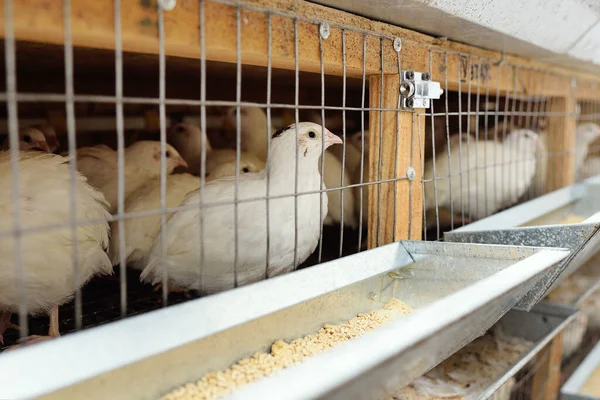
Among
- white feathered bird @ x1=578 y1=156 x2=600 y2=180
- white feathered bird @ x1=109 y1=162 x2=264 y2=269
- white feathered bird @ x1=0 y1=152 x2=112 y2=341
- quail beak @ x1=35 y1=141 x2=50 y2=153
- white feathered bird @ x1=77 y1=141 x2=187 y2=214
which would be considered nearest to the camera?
white feathered bird @ x1=0 y1=152 x2=112 y2=341

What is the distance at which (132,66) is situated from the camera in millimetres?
2104

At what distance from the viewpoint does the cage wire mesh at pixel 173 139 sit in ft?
3.52

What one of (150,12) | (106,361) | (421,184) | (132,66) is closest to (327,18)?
(150,12)

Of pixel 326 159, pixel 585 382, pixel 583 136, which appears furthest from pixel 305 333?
pixel 583 136

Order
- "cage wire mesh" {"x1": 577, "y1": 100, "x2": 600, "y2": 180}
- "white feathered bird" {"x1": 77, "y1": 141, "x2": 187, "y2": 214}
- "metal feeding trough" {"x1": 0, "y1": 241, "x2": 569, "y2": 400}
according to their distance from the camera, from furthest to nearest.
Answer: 1. "cage wire mesh" {"x1": 577, "y1": 100, "x2": 600, "y2": 180}
2. "white feathered bird" {"x1": 77, "y1": 141, "x2": 187, "y2": 214}
3. "metal feeding trough" {"x1": 0, "y1": 241, "x2": 569, "y2": 400}

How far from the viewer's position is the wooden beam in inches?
40.3

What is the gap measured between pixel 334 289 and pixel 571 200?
2.31 m

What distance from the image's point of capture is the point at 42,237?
1.48 m

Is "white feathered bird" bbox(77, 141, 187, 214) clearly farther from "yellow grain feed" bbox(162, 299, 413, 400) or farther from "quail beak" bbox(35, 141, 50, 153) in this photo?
"yellow grain feed" bbox(162, 299, 413, 400)

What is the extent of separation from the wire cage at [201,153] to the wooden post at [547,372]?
35.3 inches

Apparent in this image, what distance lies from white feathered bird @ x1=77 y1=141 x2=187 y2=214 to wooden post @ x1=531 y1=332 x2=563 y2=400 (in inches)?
91.4

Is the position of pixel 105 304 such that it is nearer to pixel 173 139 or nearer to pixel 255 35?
pixel 255 35

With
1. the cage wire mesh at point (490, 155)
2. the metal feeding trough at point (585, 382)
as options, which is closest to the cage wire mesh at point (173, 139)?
the cage wire mesh at point (490, 155)

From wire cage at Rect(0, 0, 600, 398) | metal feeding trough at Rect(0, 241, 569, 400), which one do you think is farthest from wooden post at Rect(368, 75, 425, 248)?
metal feeding trough at Rect(0, 241, 569, 400)
